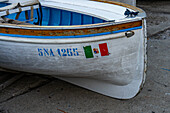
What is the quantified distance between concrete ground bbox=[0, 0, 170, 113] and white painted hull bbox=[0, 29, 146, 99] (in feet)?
0.72

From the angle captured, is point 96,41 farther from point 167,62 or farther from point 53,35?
point 167,62

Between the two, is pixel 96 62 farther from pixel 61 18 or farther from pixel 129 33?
pixel 61 18

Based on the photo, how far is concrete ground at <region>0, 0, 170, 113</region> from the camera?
3285 mm

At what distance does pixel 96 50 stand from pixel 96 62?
0.61 feet

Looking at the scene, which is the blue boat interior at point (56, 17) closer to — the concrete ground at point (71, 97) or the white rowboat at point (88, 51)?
the white rowboat at point (88, 51)

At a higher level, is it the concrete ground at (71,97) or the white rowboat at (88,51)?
the white rowboat at (88,51)

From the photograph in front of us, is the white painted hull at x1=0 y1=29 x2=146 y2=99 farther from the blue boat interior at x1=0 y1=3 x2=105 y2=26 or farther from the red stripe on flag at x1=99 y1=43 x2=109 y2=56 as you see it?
the blue boat interior at x1=0 y1=3 x2=105 y2=26

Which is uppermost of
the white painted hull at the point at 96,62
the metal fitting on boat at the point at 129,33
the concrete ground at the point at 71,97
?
the metal fitting on boat at the point at 129,33

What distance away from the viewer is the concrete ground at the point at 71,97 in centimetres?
329

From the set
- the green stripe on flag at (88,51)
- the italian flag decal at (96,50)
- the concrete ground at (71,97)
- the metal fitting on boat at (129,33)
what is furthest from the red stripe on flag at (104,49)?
the concrete ground at (71,97)

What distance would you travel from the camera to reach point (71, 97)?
3590 millimetres

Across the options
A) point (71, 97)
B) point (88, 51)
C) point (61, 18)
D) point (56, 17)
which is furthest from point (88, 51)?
point (56, 17)

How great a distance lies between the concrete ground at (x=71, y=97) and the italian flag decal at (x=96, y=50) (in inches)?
32.5

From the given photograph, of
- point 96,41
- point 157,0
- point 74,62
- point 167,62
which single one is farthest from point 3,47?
point 157,0
